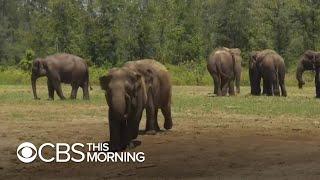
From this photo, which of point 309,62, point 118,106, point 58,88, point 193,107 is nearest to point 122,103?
point 118,106

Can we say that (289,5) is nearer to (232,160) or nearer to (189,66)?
(189,66)

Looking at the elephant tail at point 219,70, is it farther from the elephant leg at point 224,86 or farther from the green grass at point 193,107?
the green grass at point 193,107

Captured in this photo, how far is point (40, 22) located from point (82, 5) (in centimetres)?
395

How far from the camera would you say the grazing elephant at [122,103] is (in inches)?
457

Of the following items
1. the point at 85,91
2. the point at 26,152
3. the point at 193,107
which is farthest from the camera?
the point at 85,91

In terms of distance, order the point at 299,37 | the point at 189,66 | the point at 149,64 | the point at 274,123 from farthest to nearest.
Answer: the point at 299,37
the point at 189,66
the point at 274,123
the point at 149,64

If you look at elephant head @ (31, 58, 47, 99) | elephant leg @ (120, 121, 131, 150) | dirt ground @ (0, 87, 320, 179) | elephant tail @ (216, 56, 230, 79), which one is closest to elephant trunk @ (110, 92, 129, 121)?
elephant leg @ (120, 121, 131, 150)

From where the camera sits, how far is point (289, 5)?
182 ft

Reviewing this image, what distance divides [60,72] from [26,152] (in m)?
14.2

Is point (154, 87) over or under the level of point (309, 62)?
over

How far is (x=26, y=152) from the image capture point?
11961 millimetres

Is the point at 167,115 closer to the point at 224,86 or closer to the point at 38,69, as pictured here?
the point at 38,69

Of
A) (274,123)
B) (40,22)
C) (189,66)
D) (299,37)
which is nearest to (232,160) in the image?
(274,123)

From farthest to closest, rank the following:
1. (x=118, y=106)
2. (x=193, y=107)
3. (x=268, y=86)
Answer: (x=268, y=86) < (x=193, y=107) < (x=118, y=106)
